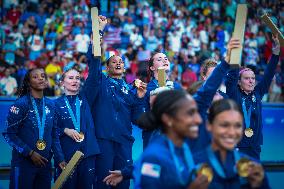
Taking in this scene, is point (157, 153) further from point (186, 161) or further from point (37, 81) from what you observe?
point (37, 81)

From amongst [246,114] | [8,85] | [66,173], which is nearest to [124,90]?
[246,114]

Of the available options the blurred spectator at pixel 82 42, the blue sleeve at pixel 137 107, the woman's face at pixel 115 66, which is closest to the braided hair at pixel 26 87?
the woman's face at pixel 115 66

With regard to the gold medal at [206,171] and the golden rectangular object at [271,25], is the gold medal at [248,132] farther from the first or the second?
the gold medal at [206,171]

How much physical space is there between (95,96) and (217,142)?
11.4ft

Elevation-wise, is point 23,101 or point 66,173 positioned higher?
point 23,101

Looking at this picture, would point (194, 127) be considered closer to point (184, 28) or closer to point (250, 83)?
point (250, 83)

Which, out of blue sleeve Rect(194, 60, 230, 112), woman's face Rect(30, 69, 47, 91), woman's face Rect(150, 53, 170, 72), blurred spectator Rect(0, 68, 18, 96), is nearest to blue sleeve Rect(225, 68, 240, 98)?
woman's face Rect(150, 53, 170, 72)

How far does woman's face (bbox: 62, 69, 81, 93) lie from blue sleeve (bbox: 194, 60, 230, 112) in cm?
269

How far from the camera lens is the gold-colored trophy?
3223 millimetres

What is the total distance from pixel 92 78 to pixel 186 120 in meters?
3.48

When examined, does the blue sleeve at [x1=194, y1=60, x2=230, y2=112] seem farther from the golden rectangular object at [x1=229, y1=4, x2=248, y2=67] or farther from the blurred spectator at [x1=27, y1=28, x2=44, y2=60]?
the blurred spectator at [x1=27, y1=28, x2=44, y2=60]

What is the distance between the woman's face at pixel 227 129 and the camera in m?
3.45

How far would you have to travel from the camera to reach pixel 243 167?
337cm

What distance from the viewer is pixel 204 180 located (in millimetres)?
3188
